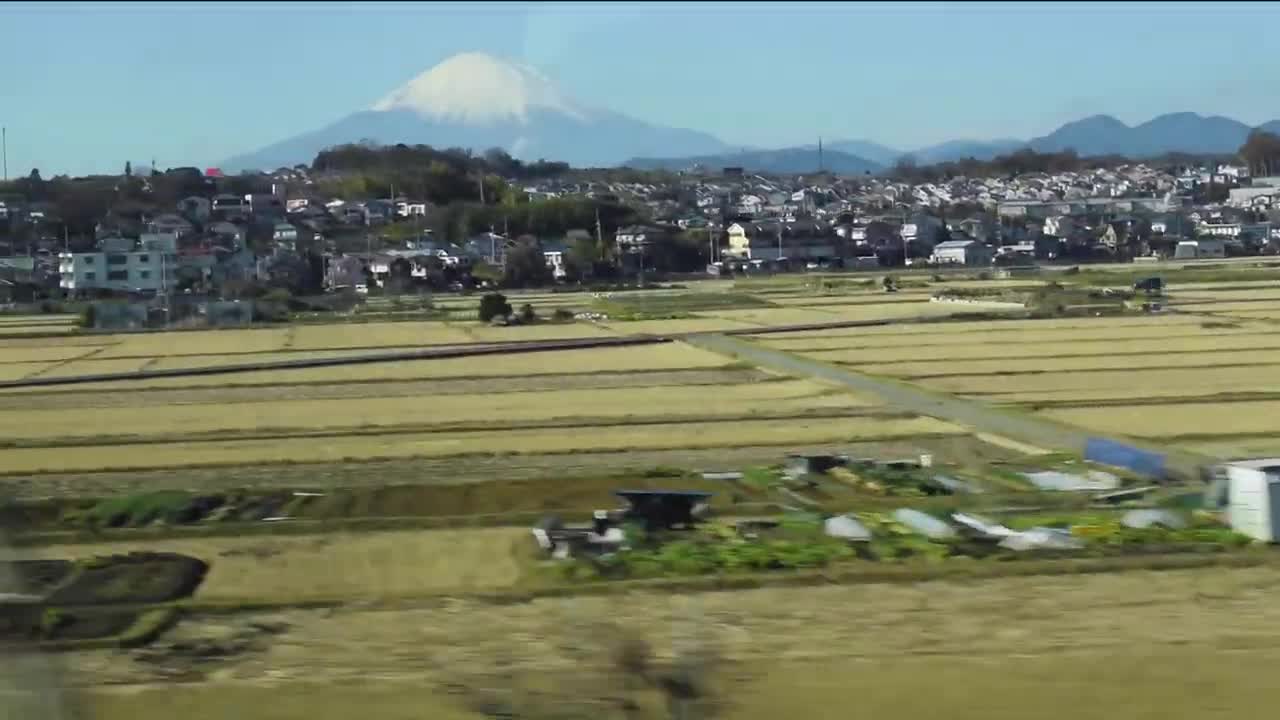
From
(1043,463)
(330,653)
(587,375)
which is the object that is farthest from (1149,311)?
(330,653)

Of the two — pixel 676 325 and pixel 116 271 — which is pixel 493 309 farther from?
pixel 116 271

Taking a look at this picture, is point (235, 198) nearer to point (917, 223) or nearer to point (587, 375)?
point (917, 223)

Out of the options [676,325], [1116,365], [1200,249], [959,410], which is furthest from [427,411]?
[1200,249]

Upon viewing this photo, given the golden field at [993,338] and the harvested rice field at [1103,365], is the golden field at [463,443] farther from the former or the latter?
the golden field at [993,338]

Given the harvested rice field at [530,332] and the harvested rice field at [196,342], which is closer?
the harvested rice field at [196,342]

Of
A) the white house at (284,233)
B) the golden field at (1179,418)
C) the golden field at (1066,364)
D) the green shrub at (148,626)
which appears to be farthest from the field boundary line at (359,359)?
the white house at (284,233)

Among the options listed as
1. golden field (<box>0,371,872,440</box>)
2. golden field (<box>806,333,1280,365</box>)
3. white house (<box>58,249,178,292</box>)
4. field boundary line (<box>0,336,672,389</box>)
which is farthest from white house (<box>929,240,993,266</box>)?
golden field (<box>0,371,872,440</box>)
